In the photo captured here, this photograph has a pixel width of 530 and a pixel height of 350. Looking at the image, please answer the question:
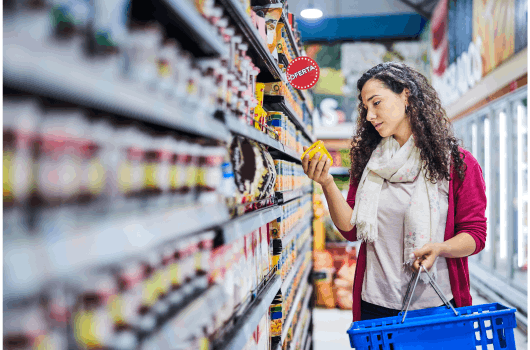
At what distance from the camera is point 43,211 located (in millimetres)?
463

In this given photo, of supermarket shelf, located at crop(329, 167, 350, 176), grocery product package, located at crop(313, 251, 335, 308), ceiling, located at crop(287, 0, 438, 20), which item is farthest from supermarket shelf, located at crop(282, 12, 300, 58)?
ceiling, located at crop(287, 0, 438, 20)

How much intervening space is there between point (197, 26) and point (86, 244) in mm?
508

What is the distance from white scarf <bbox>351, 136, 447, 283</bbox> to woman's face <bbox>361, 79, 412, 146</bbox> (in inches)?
3.5

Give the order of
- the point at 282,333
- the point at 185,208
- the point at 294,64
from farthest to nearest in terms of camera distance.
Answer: the point at 294,64 → the point at 282,333 → the point at 185,208

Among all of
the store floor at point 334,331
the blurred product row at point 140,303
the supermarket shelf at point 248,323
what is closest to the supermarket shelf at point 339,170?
the store floor at point 334,331

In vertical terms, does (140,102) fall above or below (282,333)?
above

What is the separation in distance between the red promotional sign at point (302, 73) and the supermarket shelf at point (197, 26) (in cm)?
116

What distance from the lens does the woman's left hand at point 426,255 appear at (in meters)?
1.51

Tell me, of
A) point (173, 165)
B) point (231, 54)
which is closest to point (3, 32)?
→ point (173, 165)

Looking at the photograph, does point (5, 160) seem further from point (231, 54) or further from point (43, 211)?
point (231, 54)

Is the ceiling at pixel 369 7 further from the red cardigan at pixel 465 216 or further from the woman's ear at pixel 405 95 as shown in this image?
the red cardigan at pixel 465 216

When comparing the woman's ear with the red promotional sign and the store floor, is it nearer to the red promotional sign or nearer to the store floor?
the red promotional sign

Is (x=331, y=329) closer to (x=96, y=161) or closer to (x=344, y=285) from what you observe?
(x=344, y=285)

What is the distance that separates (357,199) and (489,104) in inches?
136
